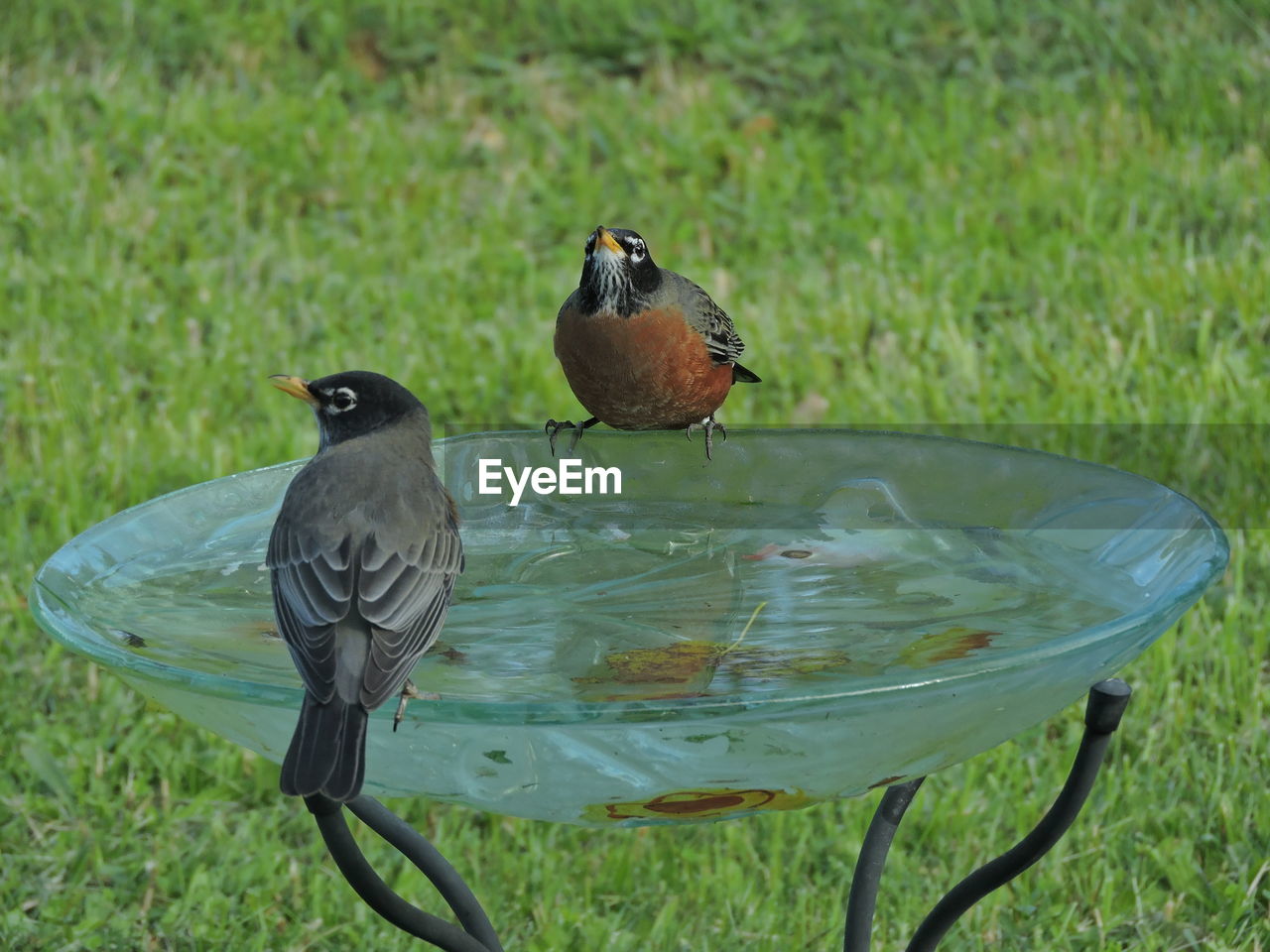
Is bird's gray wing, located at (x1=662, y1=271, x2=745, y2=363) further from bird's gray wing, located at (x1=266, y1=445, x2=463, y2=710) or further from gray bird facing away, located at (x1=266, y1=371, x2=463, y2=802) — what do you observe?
bird's gray wing, located at (x1=266, y1=445, x2=463, y2=710)

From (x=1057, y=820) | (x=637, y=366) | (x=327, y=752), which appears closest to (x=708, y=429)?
(x=637, y=366)

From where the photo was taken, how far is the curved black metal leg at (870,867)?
278cm

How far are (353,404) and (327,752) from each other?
643mm

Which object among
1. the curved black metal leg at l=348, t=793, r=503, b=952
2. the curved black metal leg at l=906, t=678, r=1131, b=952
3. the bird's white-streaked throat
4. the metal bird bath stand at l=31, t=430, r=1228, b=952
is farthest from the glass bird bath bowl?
the curved black metal leg at l=348, t=793, r=503, b=952

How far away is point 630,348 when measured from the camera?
2.96 metres

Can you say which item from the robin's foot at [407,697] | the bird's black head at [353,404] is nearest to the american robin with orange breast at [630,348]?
the bird's black head at [353,404]

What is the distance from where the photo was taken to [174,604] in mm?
2352

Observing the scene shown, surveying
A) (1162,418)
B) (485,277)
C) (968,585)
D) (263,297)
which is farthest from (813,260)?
(968,585)

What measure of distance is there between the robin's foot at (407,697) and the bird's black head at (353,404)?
46cm

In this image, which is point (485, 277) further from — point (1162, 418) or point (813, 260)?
point (1162, 418)

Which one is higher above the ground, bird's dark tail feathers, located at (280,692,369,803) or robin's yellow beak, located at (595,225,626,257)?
robin's yellow beak, located at (595,225,626,257)

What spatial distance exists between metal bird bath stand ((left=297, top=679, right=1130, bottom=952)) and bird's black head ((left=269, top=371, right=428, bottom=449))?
1.68 ft

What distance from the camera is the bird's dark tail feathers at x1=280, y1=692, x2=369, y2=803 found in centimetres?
177

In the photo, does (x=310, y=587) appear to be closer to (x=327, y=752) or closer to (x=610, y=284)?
(x=327, y=752)
